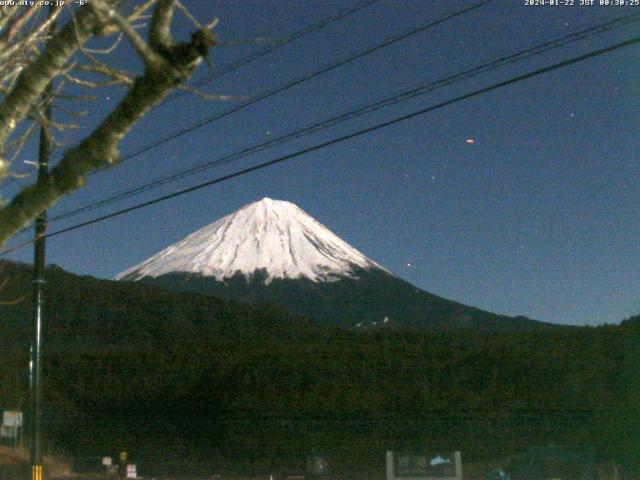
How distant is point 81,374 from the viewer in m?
37.2

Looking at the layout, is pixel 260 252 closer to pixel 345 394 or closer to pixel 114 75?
pixel 345 394

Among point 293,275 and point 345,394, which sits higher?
point 293,275

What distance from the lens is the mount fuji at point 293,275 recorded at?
84188mm

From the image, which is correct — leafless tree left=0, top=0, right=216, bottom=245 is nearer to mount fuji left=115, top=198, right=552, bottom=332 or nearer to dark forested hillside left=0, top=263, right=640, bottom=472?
dark forested hillside left=0, top=263, right=640, bottom=472

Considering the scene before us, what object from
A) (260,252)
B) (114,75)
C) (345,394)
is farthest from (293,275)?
(114,75)

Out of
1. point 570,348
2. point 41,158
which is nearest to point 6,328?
point 570,348

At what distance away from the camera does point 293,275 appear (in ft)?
342

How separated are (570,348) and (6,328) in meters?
27.3

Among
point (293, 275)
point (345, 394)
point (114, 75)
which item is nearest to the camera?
point (114, 75)

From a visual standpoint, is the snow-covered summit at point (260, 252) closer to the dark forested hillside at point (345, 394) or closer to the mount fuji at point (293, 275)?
the mount fuji at point (293, 275)

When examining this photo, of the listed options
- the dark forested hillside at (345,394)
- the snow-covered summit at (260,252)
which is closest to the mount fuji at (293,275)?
the snow-covered summit at (260,252)

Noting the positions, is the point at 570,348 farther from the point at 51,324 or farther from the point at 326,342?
the point at 51,324

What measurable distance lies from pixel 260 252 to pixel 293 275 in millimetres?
9779

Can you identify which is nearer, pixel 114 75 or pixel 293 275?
pixel 114 75
